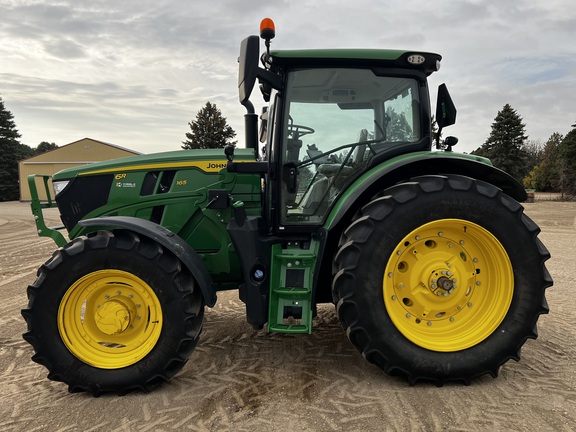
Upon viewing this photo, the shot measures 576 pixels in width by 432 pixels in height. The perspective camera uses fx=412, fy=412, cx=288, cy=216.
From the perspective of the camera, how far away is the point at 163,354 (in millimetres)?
2805

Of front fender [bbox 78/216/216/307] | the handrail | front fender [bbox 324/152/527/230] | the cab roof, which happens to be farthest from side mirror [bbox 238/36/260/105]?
the handrail

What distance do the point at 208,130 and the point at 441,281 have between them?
4029cm

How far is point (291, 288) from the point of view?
9.93ft

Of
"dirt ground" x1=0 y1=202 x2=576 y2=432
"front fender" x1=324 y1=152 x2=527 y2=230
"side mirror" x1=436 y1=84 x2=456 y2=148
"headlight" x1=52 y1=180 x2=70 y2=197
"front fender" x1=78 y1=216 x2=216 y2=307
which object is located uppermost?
"side mirror" x1=436 y1=84 x2=456 y2=148

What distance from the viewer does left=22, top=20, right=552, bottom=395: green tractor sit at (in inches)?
110

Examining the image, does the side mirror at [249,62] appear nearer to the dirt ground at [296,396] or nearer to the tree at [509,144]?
the dirt ground at [296,396]

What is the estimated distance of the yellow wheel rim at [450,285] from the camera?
9.46 ft

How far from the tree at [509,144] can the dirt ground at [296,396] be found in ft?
114

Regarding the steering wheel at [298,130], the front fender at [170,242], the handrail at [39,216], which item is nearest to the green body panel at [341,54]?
the steering wheel at [298,130]

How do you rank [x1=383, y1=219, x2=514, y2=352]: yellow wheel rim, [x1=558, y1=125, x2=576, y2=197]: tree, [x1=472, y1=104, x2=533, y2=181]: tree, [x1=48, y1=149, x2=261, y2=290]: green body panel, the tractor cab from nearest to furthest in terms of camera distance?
[x1=383, y1=219, x2=514, y2=352]: yellow wheel rim → the tractor cab → [x1=48, y1=149, x2=261, y2=290]: green body panel → [x1=558, y1=125, x2=576, y2=197]: tree → [x1=472, y1=104, x2=533, y2=181]: tree

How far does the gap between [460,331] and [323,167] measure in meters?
1.57

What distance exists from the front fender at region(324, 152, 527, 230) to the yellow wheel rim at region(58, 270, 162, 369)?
56.8 inches

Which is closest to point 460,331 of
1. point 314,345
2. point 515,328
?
point 515,328

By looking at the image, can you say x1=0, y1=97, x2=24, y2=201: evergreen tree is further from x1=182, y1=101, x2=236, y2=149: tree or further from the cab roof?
the cab roof
